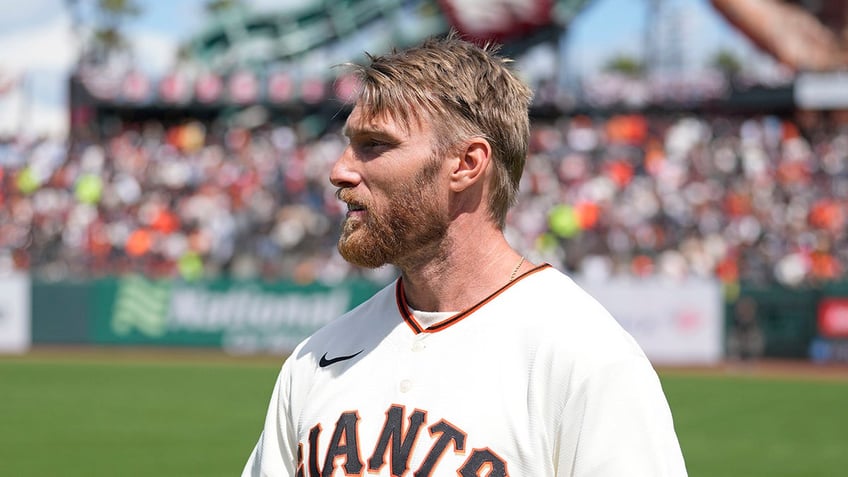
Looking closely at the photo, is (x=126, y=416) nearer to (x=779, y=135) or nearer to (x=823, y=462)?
(x=823, y=462)

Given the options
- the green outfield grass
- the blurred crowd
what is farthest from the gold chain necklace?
the blurred crowd

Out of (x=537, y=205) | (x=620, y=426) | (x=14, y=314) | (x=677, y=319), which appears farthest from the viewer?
(x=537, y=205)

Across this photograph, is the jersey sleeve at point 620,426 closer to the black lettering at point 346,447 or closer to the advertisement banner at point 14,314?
the black lettering at point 346,447

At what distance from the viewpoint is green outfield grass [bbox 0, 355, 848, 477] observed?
9.81 metres

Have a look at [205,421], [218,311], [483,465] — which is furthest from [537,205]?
[483,465]

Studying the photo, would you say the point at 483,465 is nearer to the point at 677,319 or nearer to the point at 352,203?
the point at 352,203

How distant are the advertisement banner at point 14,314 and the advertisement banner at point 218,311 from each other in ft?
4.48

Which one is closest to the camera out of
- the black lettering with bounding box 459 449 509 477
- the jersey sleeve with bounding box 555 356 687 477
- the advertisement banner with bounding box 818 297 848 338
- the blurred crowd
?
the jersey sleeve with bounding box 555 356 687 477

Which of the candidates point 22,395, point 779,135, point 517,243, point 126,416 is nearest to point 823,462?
point 126,416

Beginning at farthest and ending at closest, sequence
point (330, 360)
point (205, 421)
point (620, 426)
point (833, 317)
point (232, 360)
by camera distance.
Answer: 1. point (232, 360)
2. point (833, 317)
3. point (205, 421)
4. point (330, 360)
5. point (620, 426)

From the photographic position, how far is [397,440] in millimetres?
2479

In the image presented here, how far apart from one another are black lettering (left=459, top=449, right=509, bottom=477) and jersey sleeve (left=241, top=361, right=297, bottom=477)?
53 cm

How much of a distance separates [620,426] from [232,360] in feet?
63.7

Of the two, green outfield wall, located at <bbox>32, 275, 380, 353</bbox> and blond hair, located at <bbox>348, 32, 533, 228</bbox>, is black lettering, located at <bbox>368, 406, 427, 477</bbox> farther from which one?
green outfield wall, located at <bbox>32, 275, 380, 353</bbox>
